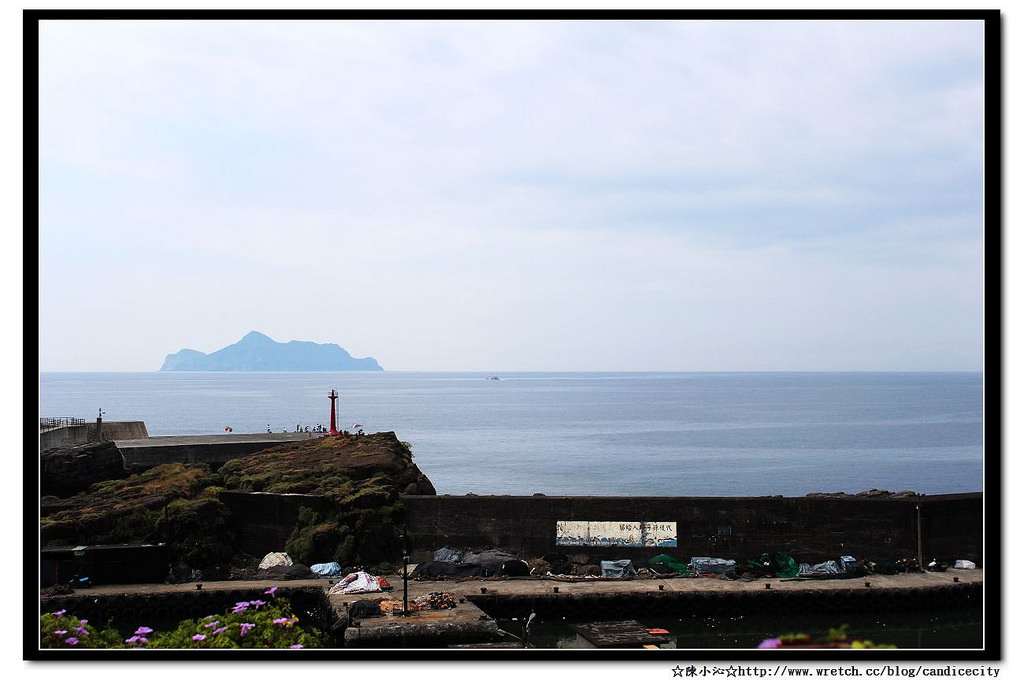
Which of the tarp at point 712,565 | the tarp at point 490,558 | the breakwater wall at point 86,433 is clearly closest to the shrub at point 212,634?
the tarp at point 490,558

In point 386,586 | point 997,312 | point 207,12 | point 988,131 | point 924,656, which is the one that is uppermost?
point 207,12

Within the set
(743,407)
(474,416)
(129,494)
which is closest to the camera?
(129,494)

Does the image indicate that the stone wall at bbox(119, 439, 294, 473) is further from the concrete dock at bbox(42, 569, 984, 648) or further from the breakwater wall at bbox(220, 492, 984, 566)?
the concrete dock at bbox(42, 569, 984, 648)

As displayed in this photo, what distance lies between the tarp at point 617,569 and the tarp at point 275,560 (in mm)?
6390

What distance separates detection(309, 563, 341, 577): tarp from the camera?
19173 mm

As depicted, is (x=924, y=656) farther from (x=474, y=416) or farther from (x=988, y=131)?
(x=474, y=416)

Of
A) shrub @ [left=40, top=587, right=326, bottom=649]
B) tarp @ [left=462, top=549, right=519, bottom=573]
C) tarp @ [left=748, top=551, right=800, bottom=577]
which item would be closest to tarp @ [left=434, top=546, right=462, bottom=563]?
→ tarp @ [left=462, top=549, right=519, bottom=573]

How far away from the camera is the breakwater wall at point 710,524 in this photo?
64.9 ft

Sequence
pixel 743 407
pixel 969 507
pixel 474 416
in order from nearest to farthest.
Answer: pixel 969 507 < pixel 474 416 < pixel 743 407

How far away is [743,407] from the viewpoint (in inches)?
4058

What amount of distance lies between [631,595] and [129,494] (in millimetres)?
12128

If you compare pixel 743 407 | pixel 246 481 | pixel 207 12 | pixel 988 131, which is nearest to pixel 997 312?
pixel 988 131

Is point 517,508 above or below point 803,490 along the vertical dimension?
above

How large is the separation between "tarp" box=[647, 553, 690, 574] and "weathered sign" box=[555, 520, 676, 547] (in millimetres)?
271
